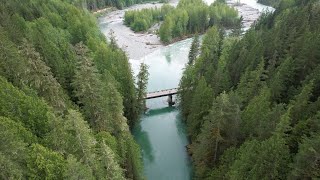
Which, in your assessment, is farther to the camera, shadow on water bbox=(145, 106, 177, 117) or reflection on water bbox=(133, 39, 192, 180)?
shadow on water bbox=(145, 106, 177, 117)

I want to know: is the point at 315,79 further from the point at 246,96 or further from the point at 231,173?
the point at 231,173

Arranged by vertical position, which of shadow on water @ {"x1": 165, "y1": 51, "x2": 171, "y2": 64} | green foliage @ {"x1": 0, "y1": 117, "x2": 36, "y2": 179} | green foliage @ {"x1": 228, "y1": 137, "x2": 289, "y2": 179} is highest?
green foliage @ {"x1": 0, "y1": 117, "x2": 36, "y2": 179}

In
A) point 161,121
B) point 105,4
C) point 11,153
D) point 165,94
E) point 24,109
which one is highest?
point 105,4

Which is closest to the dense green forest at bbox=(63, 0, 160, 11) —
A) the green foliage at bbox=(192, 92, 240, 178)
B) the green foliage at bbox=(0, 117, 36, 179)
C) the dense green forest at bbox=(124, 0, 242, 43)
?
the dense green forest at bbox=(124, 0, 242, 43)

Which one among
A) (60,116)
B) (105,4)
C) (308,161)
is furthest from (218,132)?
(105,4)

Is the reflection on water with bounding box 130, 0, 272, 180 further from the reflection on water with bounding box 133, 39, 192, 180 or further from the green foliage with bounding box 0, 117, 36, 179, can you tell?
the green foliage with bounding box 0, 117, 36, 179

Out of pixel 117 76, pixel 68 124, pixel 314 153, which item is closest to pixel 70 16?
pixel 117 76

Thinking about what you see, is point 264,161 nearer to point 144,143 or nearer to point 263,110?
point 263,110

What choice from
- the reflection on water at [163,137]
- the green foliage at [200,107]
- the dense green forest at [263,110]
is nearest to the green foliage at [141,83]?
the reflection on water at [163,137]
